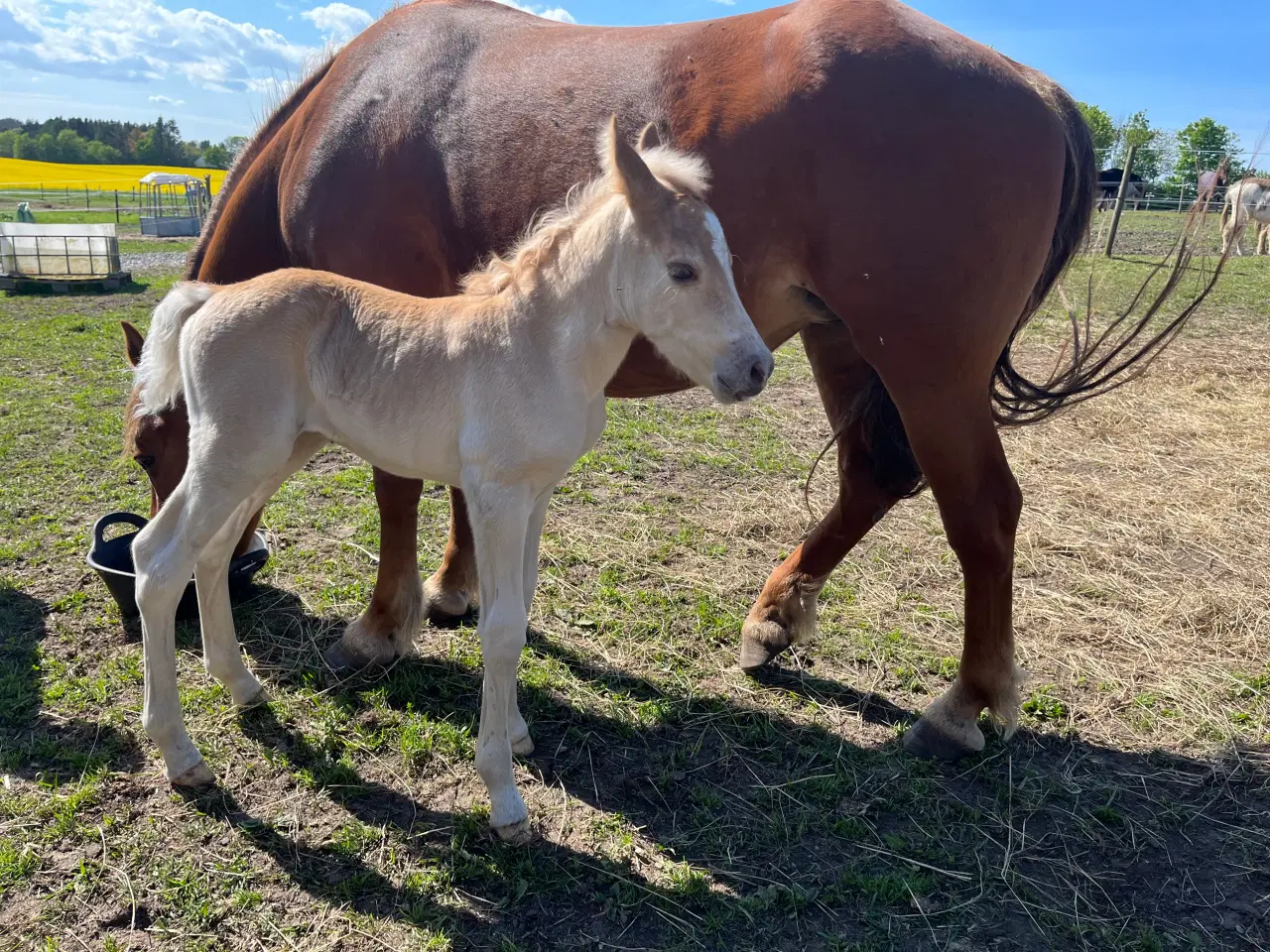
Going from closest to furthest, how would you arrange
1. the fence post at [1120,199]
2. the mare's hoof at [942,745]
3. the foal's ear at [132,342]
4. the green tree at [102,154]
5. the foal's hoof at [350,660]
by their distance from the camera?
the mare's hoof at [942,745] < the foal's hoof at [350,660] < the foal's ear at [132,342] < the fence post at [1120,199] < the green tree at [102,154]

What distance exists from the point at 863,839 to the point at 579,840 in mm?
→ 859

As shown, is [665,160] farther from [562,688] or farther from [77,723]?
[77,723]

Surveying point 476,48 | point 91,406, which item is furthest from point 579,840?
point 91,406

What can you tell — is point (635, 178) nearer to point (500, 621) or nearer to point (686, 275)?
point (686, 275)

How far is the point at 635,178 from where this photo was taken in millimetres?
2045

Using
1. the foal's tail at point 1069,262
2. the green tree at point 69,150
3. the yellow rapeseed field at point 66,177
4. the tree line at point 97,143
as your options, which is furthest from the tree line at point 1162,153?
the green tree at point 69,150

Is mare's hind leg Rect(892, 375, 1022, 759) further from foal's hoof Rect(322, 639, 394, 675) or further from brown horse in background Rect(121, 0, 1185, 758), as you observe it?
foal's hoof Rect(322, 639, 394, 675)

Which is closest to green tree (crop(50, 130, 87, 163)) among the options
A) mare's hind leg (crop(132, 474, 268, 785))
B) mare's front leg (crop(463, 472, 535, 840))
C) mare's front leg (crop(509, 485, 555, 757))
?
mare's hind leg (crop(132, 474, 268, 785))

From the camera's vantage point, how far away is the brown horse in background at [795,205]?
2.60 meters

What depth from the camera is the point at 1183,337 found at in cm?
953

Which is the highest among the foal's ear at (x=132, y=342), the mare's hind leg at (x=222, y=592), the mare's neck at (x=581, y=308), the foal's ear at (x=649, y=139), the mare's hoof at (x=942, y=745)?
the foal's ear at (x=649, y=139)

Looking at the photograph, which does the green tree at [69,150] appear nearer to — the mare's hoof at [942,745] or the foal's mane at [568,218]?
the foal's mane at [568,218]

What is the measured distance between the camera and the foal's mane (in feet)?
7.13

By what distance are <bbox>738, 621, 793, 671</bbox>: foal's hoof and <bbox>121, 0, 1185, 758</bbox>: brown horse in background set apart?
0.04 ft
